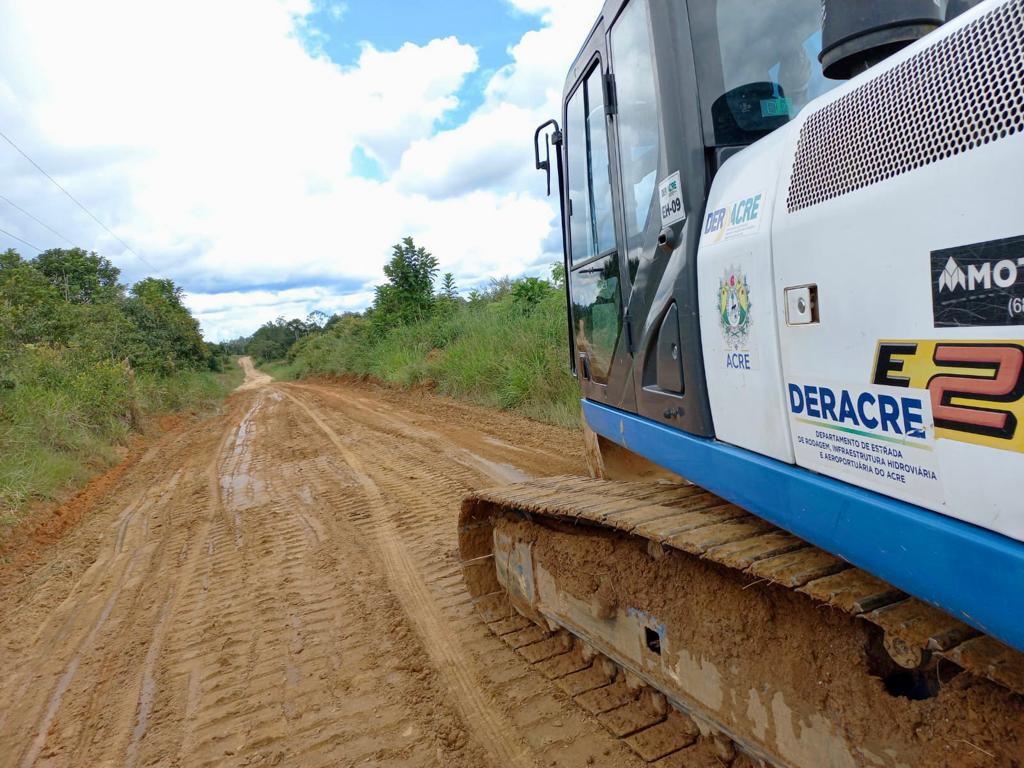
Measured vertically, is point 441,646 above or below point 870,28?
below

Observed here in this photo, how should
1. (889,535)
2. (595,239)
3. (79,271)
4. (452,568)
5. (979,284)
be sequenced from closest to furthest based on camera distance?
(979,284)
(889,535)
(595,239)
(452,568)
(79,271)

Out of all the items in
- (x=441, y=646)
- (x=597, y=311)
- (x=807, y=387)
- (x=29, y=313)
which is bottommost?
(x=441, y=646)

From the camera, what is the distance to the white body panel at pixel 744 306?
1.77 metres

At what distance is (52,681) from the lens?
375cm

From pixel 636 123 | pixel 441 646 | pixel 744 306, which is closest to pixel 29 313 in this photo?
pixel 441 646

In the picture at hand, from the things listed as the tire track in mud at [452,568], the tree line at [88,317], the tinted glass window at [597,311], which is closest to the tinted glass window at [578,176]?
the tinted glass window at [597,311]

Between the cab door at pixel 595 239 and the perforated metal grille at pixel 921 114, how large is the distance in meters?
1.29

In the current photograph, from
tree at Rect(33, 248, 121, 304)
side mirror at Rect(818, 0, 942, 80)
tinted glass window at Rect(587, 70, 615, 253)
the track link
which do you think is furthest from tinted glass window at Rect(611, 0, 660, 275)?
tree at Rect(33, 248, 121, 304)

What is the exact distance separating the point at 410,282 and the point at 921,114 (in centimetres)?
2134

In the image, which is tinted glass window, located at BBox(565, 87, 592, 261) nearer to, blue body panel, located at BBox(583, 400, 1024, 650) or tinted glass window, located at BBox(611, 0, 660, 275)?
tinted glass window, located at BBox(611, 0, 660, 275)

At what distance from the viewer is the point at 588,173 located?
3.30 m

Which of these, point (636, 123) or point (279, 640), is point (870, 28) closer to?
point (636, 123)

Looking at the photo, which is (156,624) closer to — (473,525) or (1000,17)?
(473,525)

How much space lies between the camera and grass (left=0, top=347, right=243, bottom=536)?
26.2ft
